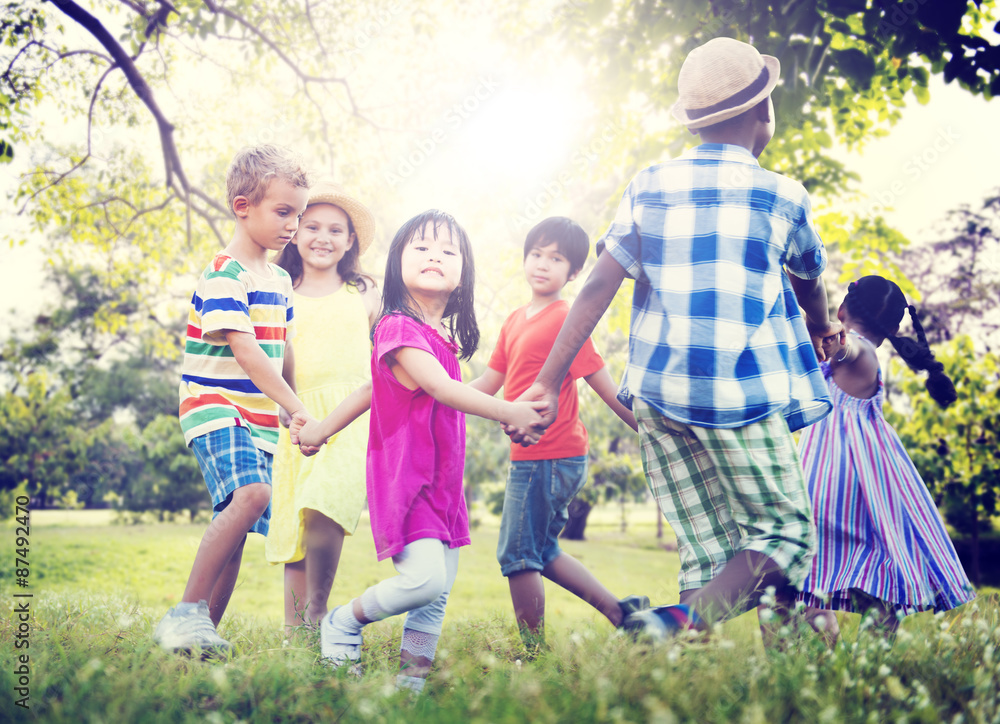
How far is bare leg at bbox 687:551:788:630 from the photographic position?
6.90 feet

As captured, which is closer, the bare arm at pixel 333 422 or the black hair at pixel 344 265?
the bare arm at pixel 333 422

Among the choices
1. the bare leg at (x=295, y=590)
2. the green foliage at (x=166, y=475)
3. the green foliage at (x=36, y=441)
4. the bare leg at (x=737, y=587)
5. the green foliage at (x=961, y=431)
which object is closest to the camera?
the bare leg at (x=737, y=587)

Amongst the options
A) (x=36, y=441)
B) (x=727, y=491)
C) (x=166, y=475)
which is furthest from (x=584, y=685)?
(x=36, y=441)

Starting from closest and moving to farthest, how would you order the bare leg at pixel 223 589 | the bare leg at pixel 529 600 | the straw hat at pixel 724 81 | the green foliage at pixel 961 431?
the straw hat at pixel 724 81 < the bare leg at pixel 223 589 < the bare leg at pixel 529 600 < the green foliage at pixel 961 431

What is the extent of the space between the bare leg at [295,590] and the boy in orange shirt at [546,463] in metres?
0.92

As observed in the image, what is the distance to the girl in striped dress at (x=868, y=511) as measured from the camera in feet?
8.91

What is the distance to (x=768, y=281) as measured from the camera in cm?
227

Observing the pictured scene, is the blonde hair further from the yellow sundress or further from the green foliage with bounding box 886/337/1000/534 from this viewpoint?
the green foliage with bounding box 886/337/1000/534

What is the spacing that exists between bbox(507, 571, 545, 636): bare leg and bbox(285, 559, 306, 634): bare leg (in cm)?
97

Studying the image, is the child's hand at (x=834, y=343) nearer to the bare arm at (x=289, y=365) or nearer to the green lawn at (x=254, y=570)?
the bare arm at (x=289, y=365)

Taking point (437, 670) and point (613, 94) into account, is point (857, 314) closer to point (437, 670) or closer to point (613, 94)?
point (437, 670)

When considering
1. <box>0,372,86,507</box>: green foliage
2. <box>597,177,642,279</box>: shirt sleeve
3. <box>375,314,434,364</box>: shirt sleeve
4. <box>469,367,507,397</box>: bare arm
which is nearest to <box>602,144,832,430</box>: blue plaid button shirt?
<box>597,177,642,279</box>: shirt sleeve

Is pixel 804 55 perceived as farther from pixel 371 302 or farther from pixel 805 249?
pixel 371 302

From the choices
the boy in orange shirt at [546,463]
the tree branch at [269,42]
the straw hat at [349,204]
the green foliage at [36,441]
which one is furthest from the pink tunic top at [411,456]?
the green foliage at [36,441]
